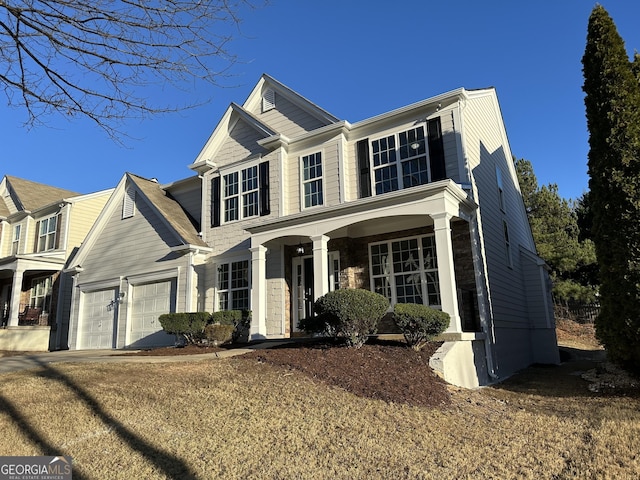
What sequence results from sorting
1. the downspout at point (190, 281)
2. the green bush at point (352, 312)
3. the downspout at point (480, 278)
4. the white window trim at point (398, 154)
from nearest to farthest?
the green bush at point (352, 312) → the downspout at point (480, 278) → the white window trim at point (398, 154) → the downspout at point (190, 281)

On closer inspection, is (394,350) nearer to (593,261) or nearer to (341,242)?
(341,242)

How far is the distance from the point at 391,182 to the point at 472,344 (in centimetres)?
470

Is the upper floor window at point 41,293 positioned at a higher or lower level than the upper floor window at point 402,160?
lower

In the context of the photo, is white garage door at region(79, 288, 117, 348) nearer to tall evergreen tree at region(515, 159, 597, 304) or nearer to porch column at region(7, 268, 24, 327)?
porch column at region(7, 268, 24, 327)

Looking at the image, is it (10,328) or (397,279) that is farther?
(10,328)

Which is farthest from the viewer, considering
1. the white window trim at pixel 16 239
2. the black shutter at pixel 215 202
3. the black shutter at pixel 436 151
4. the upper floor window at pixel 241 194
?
the white window trim at pixel 16 239

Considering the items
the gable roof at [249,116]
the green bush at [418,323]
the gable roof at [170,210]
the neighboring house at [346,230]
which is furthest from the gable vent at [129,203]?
the green bush at [418,323]

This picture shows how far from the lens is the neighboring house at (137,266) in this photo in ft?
47.9

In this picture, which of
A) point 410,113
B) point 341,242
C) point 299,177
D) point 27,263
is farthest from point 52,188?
point 410,113

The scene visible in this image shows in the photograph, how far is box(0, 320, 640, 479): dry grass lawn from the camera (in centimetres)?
416

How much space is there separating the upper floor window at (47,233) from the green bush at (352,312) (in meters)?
16.8

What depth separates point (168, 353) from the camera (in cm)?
1077

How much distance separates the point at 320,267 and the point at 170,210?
7162 millimetres

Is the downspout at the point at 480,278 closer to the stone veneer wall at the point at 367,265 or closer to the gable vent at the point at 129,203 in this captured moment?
the stone veneer wall at the point at 367,265
